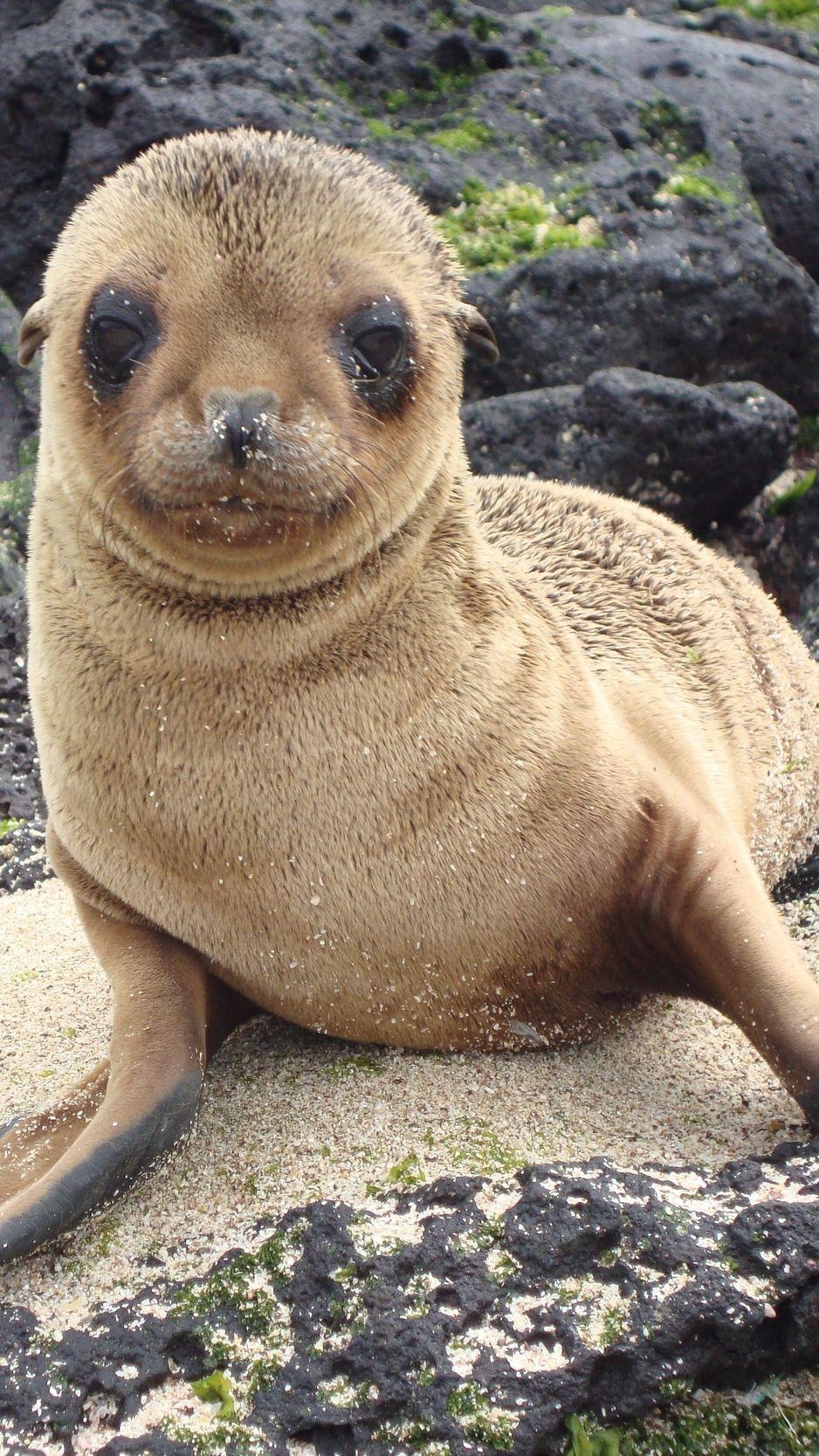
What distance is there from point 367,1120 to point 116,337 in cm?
173

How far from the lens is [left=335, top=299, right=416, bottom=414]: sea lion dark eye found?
294 centimetres

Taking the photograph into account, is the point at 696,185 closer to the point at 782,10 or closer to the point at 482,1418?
the point at 782,10

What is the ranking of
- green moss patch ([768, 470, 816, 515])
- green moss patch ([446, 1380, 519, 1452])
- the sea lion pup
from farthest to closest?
green moss patch ([768, 470, 816, 515]) < the sea lion pup < green moss patch ([446, 1380, 519, 1452])

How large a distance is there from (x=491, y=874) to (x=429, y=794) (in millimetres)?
247

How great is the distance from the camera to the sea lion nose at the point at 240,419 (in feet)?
8.63

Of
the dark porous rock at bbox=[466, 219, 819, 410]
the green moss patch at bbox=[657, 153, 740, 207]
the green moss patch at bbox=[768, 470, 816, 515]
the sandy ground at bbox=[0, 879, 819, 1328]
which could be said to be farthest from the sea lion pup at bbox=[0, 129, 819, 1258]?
the green moss patch at bbox=[657, 153, 740, 207]

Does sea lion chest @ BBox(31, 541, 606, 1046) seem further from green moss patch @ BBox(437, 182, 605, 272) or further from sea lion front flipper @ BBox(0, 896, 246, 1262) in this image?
green moss patch @ BBox(437, 182, 605, 272)

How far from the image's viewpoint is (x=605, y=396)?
6.79m

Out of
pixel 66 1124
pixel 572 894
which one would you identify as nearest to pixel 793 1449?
pixel 572 894

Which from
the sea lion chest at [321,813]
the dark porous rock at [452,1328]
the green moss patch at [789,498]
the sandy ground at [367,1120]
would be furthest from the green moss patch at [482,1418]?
the green moss patch at [789,498]

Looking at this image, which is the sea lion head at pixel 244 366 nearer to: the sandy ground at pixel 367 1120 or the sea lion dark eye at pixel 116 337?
the sea lion dark eye at pixel 116 337

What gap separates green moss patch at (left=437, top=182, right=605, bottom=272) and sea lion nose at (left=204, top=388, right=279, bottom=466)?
459 cm

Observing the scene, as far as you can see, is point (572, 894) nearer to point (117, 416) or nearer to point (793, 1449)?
point (793, 1449)

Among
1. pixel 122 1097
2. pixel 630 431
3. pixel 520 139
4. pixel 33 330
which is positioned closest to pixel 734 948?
pixel 122 1097
